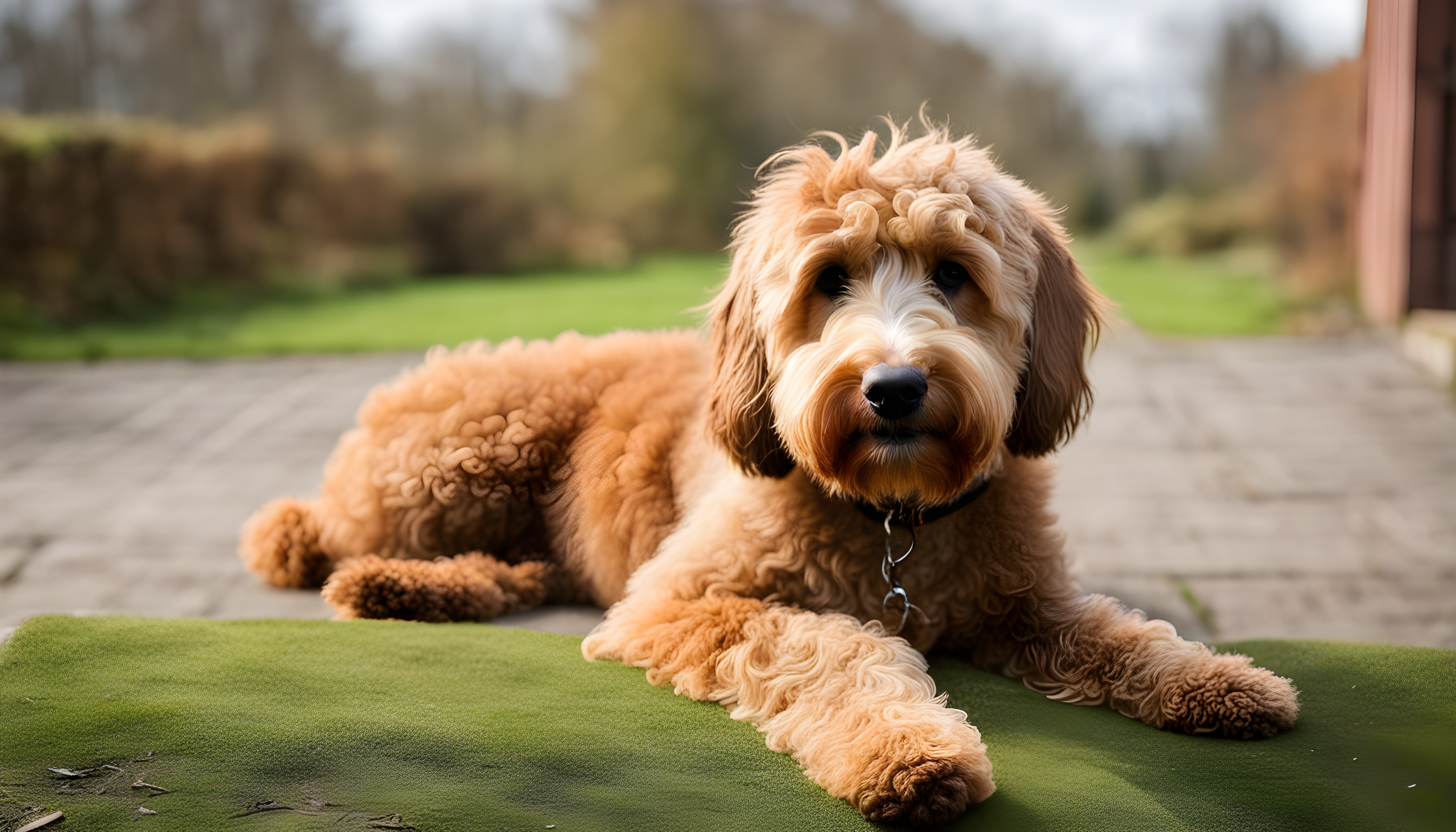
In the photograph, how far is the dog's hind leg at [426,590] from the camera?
3641 mm

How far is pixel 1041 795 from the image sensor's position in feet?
8.06

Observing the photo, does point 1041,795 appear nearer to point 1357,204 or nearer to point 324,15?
point 1357,204

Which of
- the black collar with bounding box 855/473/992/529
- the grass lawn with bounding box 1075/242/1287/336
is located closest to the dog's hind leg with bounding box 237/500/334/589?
the black collar with bounding box 855/473/992/529

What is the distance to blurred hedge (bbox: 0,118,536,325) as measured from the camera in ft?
41.3

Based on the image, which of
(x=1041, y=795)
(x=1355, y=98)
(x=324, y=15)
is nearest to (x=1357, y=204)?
(x=1355, y=98)

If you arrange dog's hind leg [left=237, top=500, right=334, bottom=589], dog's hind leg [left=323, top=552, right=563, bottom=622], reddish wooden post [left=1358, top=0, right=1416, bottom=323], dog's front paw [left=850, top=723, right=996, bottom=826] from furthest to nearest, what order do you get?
reddish wooden post [left=1358, top=0, right=1416, bottom=323] → dog's hind leg [left=237, top=500, right=334, bottom=589] → dog's hind leg [left=323, top=552, right=563, bottom=622] → dog's front paw [left=850, top=723, right=996, bottom=826]

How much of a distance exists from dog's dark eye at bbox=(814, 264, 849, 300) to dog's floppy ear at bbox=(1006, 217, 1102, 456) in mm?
511

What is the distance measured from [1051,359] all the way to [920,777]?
1.21 metres

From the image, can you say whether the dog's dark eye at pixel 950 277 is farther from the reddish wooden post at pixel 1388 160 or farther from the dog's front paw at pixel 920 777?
the reddish wooden post at pixel 1388 160

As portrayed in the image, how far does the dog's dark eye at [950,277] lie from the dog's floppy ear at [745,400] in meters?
0.48

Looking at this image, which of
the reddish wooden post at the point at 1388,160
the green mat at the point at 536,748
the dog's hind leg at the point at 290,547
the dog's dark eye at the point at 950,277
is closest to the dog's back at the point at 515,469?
the dog's hind leg at the point at 290,547

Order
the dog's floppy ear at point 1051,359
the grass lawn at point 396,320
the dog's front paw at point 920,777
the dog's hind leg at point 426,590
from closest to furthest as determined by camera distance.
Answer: the dog's front paw at point 920,777 → the dog's floppy ear at point 1051,359 → the dog's hind leg at point 426,590 → the grass lawn at point 396,320

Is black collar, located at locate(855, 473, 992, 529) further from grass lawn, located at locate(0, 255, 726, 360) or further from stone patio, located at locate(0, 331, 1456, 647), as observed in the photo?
grass lawn, located at locate(0, 255, 726, 360)

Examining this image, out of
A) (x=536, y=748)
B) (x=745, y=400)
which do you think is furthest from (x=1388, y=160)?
(x=536, y=748)
